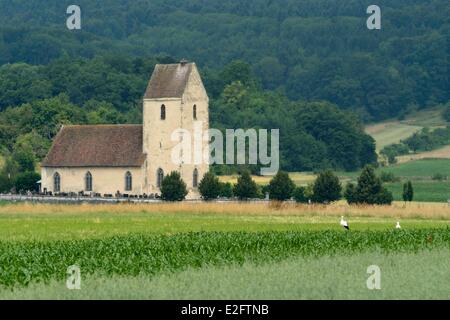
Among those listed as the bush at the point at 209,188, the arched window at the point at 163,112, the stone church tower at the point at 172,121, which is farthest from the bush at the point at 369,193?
the arched window at the point at 163,112

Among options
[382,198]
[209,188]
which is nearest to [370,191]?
Answer: [382,198]

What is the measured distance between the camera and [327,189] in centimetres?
9575

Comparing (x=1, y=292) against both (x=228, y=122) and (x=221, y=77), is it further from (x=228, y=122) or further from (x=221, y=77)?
(x=221, y=77)

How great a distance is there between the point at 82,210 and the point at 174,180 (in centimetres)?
2468

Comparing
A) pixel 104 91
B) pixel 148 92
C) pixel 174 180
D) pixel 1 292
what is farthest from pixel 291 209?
pixel 104 91

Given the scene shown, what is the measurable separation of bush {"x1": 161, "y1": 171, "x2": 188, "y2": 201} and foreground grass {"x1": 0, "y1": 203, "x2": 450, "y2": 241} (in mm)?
19611

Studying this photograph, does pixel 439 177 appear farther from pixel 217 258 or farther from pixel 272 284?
pixel 272 284

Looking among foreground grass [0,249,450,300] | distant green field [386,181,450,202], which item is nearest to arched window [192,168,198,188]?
distant green field [386,181,450,202]

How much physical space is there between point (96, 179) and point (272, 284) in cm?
7410

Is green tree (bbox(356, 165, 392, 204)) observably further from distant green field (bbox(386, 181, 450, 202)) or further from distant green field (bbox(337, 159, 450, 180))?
distant green field (bbox(337, 159, 450, 180))

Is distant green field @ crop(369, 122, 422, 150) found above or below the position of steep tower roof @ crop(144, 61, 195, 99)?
below

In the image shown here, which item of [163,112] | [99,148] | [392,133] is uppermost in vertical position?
[163,112]

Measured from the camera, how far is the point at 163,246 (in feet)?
143

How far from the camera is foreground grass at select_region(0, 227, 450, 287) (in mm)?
36312
